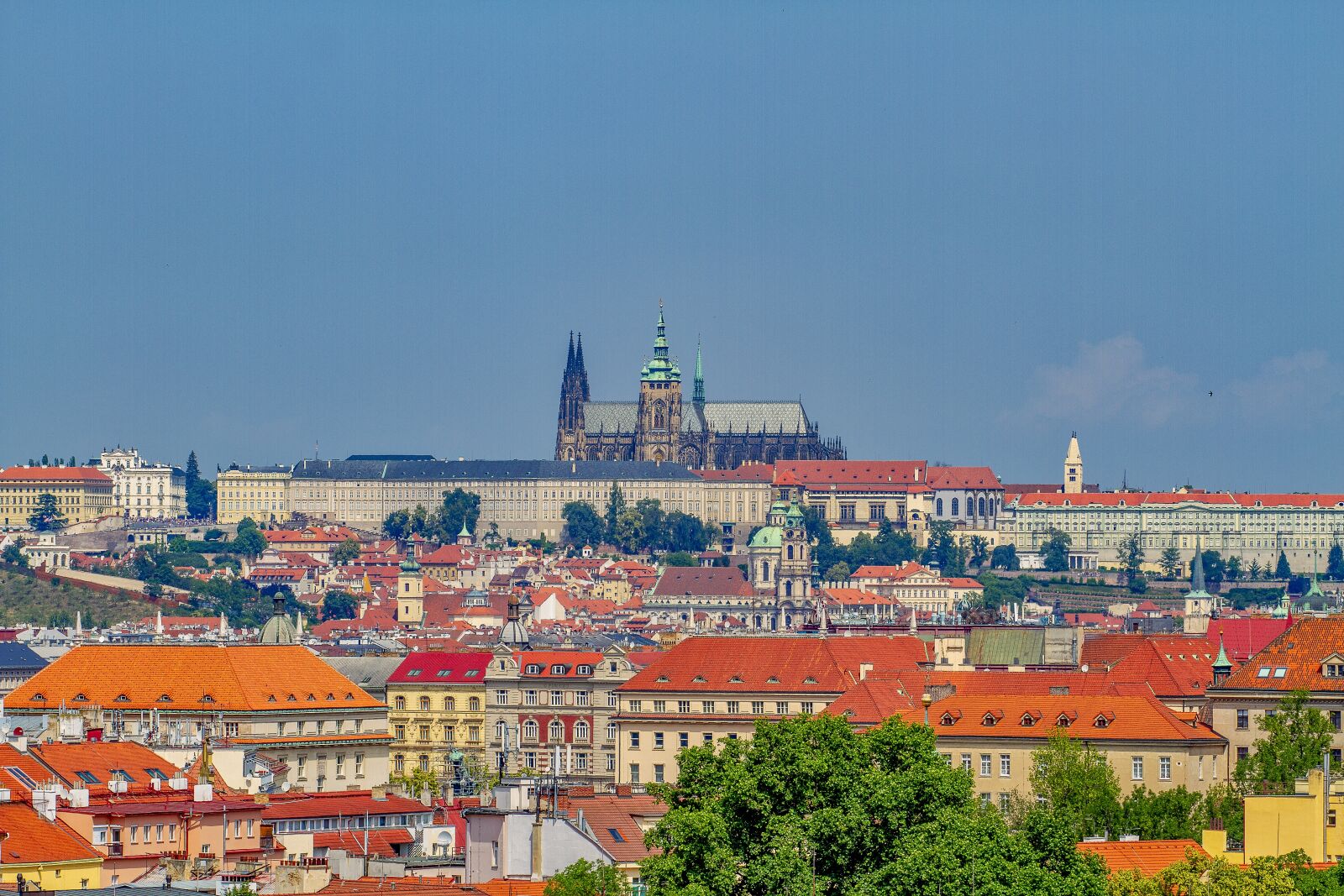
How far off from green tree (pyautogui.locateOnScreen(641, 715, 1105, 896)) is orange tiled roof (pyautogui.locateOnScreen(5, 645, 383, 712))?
35.8 metres

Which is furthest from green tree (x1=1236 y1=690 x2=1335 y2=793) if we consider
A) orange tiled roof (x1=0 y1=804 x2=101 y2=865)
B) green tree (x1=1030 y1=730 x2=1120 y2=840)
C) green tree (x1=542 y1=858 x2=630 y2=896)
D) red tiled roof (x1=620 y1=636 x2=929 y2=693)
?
orange tiled roof (x1=0 y1=804 x2=101 y2=865)

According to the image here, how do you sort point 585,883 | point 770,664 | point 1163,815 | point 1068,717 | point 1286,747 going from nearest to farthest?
1. point 585,883
2. point 1163,815
3. point 1286,747
4. point 1068,717
5. point 770,664

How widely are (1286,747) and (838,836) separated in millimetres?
28903

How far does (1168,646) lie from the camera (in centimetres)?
10575

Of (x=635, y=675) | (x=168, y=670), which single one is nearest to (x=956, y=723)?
(x=168, y=670)

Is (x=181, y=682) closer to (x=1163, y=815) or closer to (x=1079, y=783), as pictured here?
(x=1079, y=783)

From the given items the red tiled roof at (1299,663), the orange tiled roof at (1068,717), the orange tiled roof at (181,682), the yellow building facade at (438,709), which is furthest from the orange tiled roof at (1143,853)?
the yellow building facade at (438,709)

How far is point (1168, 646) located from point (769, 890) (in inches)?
2336

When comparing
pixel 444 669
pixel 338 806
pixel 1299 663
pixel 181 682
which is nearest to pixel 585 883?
pixel 338 806

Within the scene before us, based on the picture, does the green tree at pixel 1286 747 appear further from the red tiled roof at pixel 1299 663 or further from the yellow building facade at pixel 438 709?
the yellow building facade at pixel 438 709

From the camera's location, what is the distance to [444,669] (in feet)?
405

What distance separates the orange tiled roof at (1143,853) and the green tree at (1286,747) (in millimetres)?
15059

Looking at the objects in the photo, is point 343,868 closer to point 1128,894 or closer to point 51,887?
point 51,887

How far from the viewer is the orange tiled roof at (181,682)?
86.2 meters
